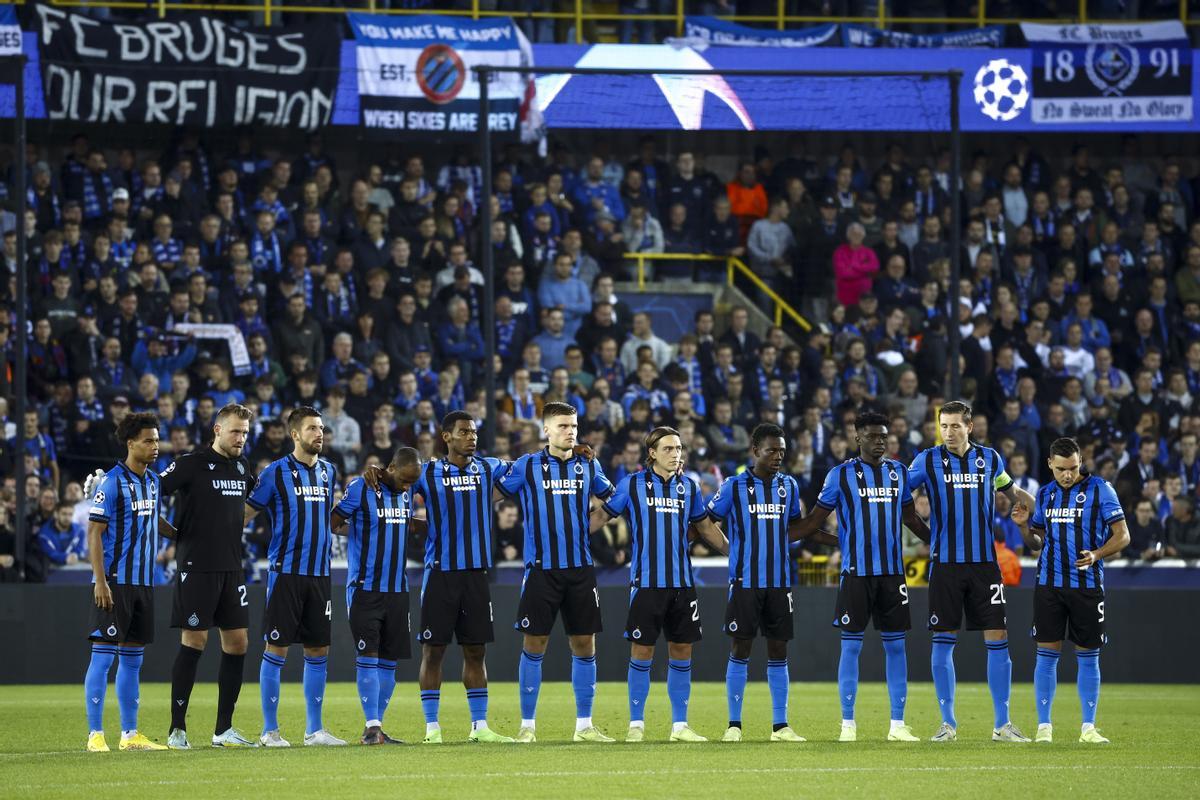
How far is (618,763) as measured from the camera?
34.2 ft

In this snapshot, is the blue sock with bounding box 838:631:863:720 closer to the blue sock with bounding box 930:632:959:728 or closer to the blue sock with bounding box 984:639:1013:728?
the blue sock with bounding box 930:632:959:728

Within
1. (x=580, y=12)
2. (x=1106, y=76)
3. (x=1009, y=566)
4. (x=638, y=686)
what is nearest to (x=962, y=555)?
(x=638, y=686)

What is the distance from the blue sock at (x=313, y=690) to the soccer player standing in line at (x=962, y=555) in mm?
3776

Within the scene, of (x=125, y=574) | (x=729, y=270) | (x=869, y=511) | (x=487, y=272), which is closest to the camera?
(x=125, y=574)

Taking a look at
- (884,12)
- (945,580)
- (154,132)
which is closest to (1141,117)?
(884,12)

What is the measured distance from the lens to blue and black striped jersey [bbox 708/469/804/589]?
12.2m

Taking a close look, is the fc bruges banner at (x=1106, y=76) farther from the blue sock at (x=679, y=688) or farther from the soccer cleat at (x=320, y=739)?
the soccer cleat at (x=320, y=739)

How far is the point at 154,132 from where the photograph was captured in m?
21.1

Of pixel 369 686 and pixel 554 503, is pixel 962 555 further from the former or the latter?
pixel 369 686

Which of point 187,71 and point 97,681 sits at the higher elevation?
point 187,71

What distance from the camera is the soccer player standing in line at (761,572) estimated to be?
39.7ft

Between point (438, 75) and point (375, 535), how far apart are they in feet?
33.0

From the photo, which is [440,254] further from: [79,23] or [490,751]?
[490,751]

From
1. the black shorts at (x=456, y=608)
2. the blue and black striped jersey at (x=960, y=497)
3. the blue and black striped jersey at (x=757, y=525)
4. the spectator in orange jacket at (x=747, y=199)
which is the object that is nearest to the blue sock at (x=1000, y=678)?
the blue and black striped jersey at (x=960, y=497)
